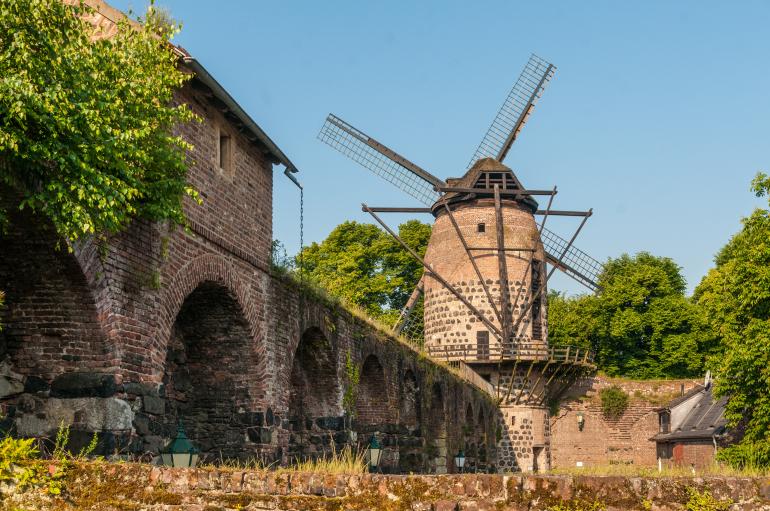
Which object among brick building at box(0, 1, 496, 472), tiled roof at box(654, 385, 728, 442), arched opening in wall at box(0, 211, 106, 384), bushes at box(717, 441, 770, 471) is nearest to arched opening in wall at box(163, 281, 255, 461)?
brick building at box(0, 1, 496, 472)

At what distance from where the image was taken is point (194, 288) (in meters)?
12.9

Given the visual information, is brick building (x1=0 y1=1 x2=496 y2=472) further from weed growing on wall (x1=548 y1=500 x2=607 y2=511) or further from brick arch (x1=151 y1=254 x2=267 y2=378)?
weed growing on wall (x1=548 y1=500 x2=607 y2=511)

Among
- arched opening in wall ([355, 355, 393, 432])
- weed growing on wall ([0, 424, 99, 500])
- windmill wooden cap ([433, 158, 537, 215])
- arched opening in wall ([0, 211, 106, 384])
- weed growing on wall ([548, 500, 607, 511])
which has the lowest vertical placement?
weed growing on wall ([548, 500, 607, 511])

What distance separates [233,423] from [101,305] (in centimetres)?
459

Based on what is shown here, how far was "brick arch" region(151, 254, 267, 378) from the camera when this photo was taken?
1152cm

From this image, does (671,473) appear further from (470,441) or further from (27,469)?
(470,441)

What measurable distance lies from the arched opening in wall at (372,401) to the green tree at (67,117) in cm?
1215

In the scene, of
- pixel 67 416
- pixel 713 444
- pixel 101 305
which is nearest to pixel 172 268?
pixel 101 305

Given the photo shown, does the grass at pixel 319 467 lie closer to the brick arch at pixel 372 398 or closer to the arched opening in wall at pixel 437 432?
the brick arch at pixel 372 398

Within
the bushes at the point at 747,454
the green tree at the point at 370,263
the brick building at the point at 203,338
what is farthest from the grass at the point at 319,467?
the green tree at the point at 370,263

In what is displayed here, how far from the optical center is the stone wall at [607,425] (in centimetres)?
4381

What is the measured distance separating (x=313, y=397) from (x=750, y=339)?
38.3ft

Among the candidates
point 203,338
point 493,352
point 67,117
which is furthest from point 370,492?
point 493,352

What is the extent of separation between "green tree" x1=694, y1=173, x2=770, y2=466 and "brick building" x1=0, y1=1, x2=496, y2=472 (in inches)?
316
